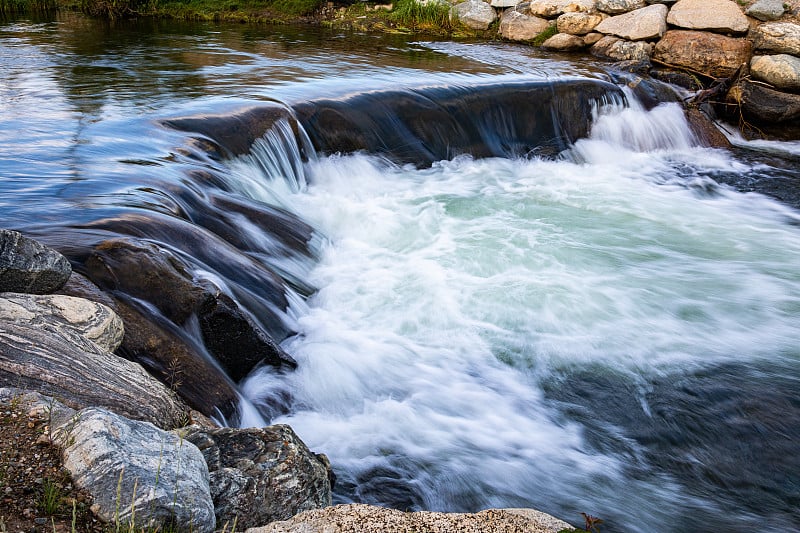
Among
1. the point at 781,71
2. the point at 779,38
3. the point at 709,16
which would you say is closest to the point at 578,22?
the point at 709,16

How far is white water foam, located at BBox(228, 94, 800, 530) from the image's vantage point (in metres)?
3.96

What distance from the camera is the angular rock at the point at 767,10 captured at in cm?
1228

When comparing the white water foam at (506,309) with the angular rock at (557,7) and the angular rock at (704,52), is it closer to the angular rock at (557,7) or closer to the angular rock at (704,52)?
the angular rock at (704,52)

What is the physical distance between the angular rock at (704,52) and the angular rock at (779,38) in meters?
0.31

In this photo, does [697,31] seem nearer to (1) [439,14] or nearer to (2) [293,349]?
(1) [439,14]

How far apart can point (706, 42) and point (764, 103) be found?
1.80 metres

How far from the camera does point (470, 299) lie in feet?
19.3

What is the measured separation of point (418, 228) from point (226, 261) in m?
2.91

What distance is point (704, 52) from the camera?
1251cm

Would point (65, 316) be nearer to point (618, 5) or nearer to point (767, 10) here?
point (767, 10)

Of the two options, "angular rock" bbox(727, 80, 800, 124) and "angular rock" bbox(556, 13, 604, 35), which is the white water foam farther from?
"angular rock" bbox(556, 13, 604, 35)

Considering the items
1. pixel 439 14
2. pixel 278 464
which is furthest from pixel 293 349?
pixel 439 14

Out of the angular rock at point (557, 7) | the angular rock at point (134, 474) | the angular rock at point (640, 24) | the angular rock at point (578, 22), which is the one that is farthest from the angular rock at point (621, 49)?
the angular rock at point (134, 474)

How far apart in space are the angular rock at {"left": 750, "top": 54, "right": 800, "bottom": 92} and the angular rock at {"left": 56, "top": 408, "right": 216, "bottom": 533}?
12028 millimetres
